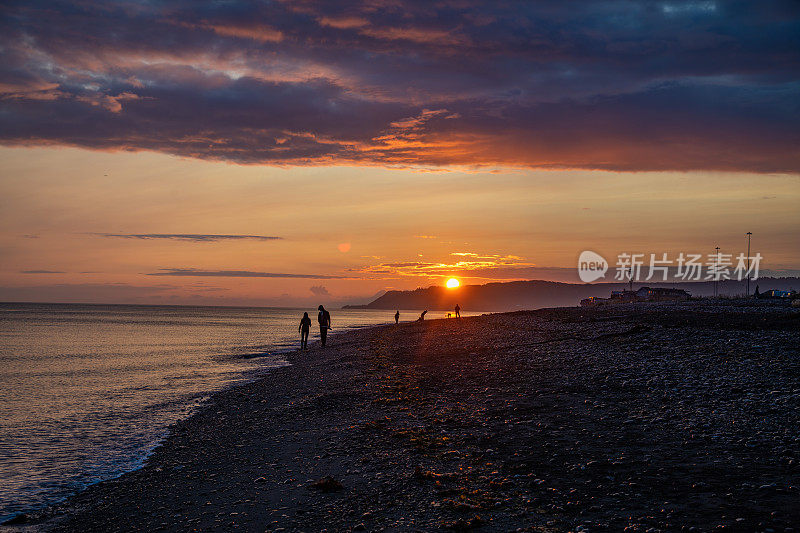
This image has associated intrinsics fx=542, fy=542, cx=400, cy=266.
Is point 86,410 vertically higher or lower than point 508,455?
lower

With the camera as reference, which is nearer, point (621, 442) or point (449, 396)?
point (621, 442)

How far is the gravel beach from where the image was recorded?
798 cm

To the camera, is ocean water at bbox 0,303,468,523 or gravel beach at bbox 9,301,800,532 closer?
gravel beach at bbox 9,301,800,532

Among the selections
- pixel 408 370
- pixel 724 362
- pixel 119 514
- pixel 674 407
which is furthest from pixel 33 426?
pixel 724 362

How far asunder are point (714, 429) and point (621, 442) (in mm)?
1974

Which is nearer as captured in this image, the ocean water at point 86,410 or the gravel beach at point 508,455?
the gravel beach at point 508,455

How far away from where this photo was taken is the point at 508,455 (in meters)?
10.7

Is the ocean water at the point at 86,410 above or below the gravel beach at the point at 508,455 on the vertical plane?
below

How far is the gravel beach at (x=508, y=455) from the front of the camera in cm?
798

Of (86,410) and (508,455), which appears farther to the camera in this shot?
(86,410)

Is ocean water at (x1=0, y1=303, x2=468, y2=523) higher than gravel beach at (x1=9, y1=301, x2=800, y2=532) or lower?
lower

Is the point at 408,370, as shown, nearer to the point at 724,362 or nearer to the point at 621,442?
the point at 724,362

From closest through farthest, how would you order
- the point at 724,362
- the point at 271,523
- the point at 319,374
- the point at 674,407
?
the point at 271,523, the point at 674,407, the point at 724,362, the point at 319,374

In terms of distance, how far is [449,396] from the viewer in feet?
56.9
